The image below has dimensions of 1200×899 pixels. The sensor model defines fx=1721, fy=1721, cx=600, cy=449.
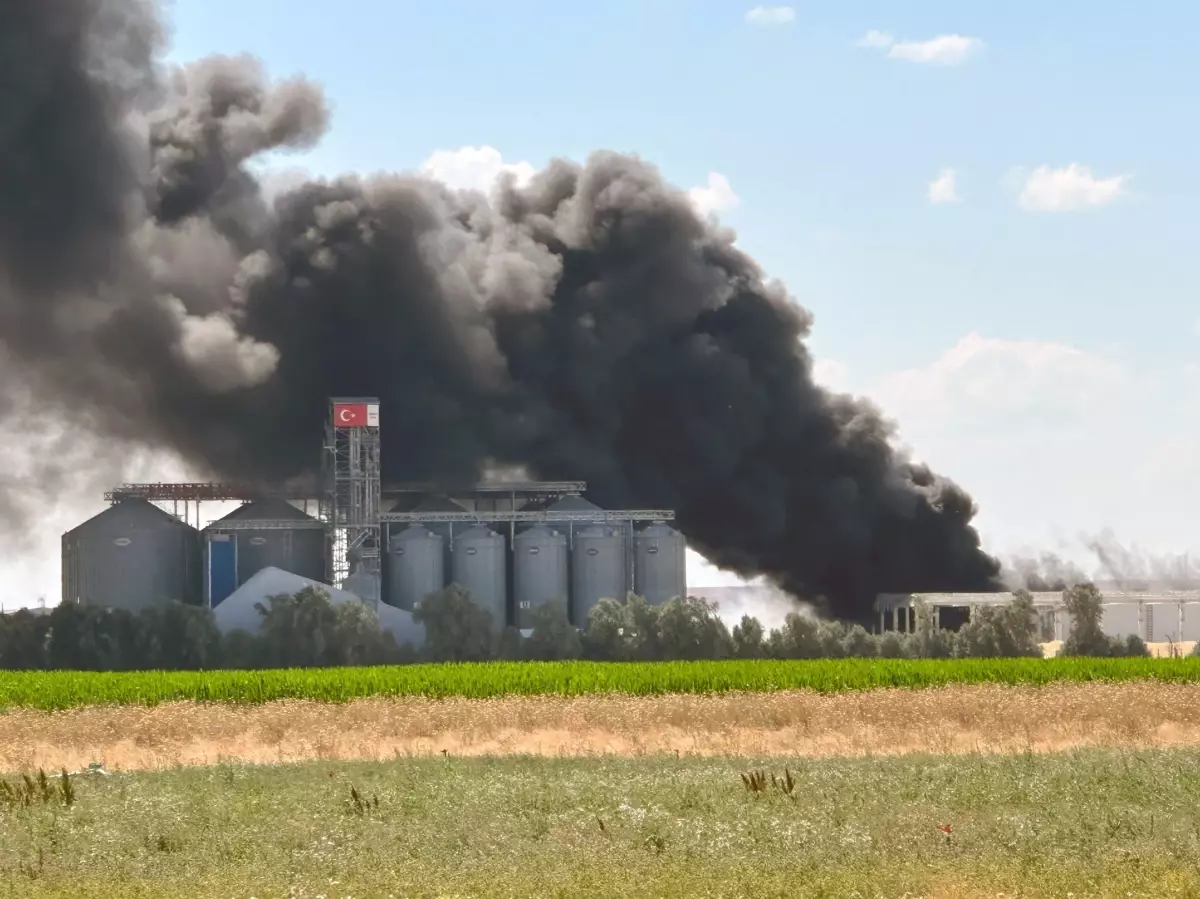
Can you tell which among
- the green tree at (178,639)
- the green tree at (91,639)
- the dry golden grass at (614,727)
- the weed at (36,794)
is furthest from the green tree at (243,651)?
the weed at (36,794)

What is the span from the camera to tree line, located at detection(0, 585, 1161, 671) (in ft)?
223

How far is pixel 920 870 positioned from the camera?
17297 mm

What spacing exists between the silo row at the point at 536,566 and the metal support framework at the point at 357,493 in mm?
3101

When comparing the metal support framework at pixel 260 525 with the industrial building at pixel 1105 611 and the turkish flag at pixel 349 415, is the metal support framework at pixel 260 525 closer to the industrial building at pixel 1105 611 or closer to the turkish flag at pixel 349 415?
the turkish flag at pixel 349 415

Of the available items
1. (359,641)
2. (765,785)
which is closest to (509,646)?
(359,641)

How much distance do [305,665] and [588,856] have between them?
5043 cm

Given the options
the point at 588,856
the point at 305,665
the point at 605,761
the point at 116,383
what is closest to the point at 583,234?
the point at 116,383

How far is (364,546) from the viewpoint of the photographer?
78.6 metres

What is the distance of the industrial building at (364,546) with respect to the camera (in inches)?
3071

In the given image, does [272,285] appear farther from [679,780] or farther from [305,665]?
[679,780]

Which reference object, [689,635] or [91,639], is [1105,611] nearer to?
[689,635]

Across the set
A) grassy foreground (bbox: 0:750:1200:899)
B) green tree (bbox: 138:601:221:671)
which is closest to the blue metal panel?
green tree (bbox: 138:601:221:671)

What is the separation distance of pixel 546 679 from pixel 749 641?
23867mm

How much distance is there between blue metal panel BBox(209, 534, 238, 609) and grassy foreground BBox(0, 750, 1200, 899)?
54.6m
